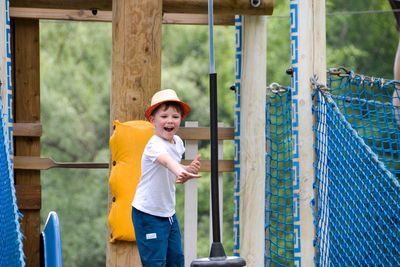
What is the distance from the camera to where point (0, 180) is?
19.6ft

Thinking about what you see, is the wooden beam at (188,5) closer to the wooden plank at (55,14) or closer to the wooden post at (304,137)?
the wooden post at (304,137)

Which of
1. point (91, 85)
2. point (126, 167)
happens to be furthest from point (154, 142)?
point (91, 85)

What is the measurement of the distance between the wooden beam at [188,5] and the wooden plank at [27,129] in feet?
3.83

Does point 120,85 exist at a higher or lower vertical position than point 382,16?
lower

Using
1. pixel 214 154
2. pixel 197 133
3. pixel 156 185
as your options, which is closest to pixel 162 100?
pixel 156 185

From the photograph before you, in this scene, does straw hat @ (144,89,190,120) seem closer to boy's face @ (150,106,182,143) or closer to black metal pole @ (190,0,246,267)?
boy's face @ (150,106,182,143)

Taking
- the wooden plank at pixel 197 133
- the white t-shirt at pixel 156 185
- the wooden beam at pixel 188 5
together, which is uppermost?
the wooden beam at pixel 188 5

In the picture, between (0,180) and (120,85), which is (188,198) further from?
(0,180)

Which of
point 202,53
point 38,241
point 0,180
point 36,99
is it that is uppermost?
point 202,53

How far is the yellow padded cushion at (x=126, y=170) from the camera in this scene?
6391 mm

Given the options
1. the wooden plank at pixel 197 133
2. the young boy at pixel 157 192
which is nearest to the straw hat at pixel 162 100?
the young boy at pixel 157 192

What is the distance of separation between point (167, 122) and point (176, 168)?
46 centimetres

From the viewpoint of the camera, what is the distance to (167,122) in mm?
5875

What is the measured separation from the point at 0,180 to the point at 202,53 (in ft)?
61.2
